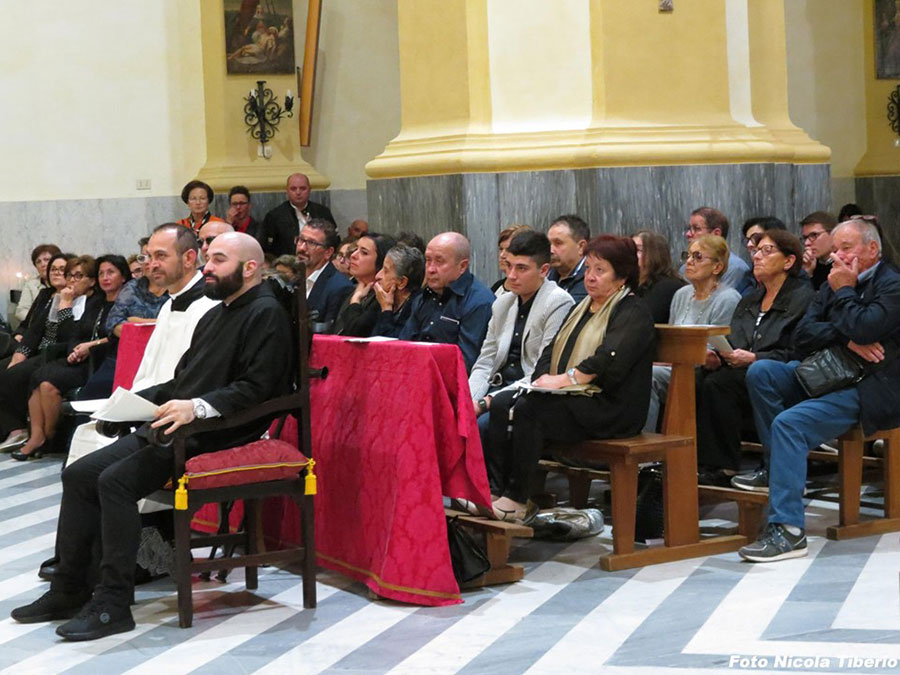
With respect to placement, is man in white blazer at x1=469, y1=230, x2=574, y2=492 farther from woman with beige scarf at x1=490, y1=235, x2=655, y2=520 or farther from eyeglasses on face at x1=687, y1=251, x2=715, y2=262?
eyeglasses on face at x1=687, y1=251, x2=715, y2=262

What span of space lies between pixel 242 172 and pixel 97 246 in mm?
1489

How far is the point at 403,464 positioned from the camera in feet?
A: 18.4

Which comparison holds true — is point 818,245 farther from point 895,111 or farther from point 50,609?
point 895,111

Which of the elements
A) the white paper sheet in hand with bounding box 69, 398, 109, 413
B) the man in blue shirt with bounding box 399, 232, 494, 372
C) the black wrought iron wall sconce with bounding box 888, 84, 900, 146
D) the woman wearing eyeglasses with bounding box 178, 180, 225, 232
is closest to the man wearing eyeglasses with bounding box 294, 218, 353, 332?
the man in blue shirt with bounding box 399, 232, 494, 372

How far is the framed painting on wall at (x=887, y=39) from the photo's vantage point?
14.2m

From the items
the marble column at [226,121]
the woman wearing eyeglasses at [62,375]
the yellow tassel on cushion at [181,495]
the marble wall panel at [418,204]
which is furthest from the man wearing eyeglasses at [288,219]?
the yellow tassel on cushion at [181,495]

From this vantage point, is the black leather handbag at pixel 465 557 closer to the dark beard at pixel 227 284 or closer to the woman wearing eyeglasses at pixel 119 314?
the dark beard at pixel 227 284

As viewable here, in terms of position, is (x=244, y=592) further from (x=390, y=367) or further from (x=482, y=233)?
(x=482, y=233)

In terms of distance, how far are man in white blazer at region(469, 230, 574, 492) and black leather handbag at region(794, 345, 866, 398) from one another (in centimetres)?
111

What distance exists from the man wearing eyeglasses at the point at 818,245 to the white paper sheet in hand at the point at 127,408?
3.91 m

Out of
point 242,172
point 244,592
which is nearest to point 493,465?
point 244,592

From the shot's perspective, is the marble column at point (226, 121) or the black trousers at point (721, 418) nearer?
the black trousers at point (721, 418)

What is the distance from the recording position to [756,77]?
9469 millimetres

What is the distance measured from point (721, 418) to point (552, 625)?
205 cm
